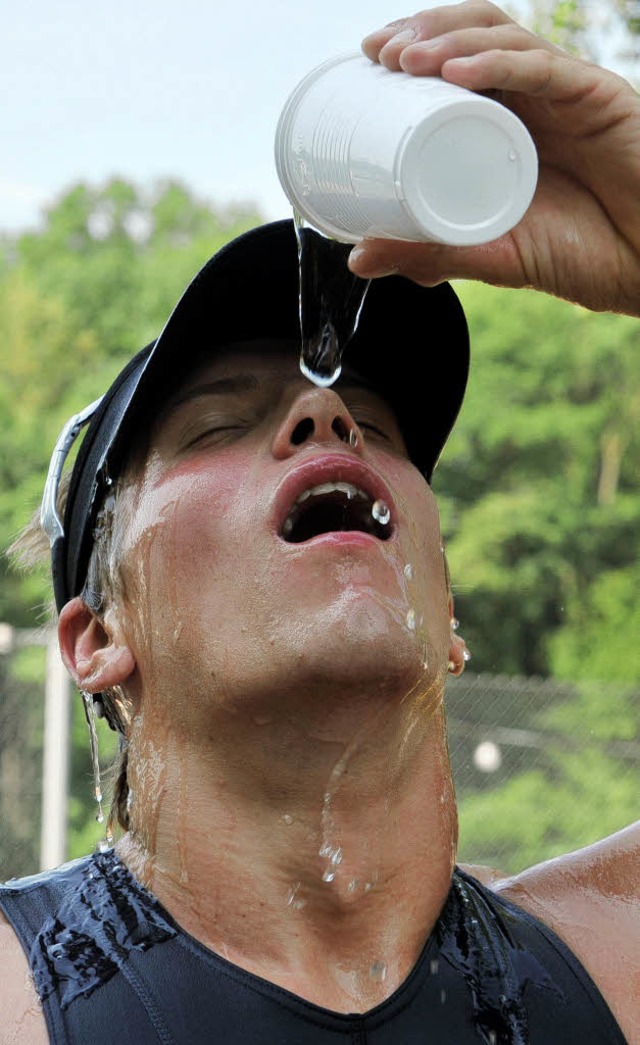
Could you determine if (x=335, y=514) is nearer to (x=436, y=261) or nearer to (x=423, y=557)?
(x=423, y=557)

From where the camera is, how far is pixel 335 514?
8.27 feet

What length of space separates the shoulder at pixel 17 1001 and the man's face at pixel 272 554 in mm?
476

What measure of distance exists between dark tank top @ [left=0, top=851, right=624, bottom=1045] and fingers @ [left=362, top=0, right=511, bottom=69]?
1475 mm

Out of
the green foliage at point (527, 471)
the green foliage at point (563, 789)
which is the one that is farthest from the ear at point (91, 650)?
the green foliage at point (527, 471)

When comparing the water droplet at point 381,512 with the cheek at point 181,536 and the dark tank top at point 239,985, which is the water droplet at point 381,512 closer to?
the cheek at point 181,536

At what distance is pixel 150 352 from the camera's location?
2.55 metres

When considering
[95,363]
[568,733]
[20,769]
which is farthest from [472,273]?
[95,363]

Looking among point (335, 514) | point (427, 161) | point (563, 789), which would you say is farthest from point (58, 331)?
point (427, 161)

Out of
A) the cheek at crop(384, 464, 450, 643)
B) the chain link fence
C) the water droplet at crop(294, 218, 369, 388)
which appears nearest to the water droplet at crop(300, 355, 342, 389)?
the water droplet at crop(294, 218, 369, 388)

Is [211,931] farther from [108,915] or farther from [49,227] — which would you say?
[49,227]

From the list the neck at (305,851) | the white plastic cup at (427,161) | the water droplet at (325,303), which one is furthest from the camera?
the water droplet at (325,303)

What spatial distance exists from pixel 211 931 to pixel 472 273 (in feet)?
4.05

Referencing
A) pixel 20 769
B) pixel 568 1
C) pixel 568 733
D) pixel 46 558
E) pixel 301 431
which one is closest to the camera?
pixel 301 431

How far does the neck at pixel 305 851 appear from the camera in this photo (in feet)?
7.36
